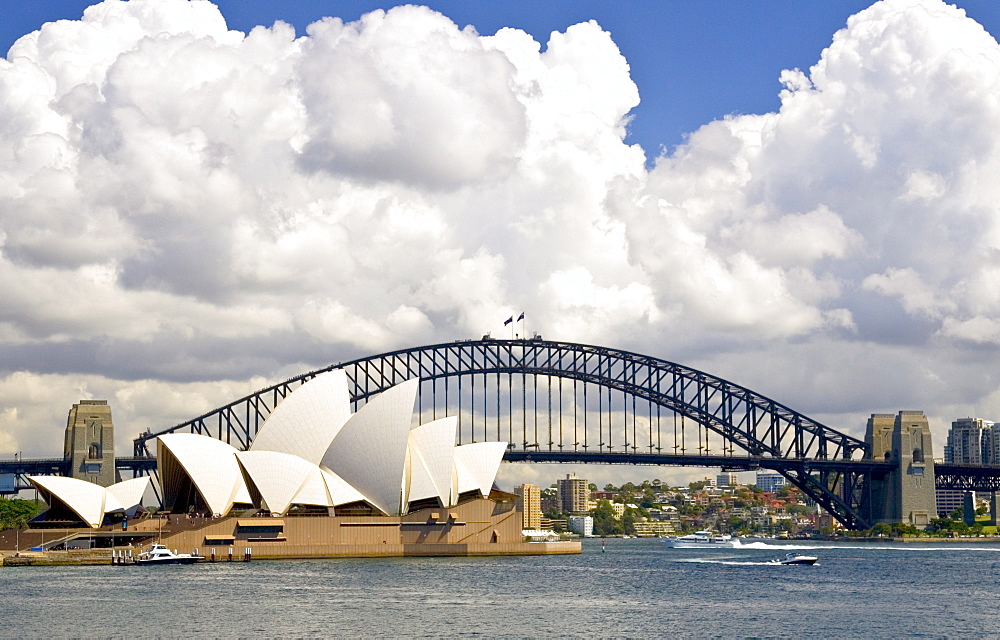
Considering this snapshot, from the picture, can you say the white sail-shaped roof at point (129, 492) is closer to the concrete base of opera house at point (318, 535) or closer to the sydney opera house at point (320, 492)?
the sydney opera house at point (320, 492)

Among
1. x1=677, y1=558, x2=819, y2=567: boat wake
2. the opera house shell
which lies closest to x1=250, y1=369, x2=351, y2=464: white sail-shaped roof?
the opera house shell

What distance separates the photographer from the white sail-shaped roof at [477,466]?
84062 mm

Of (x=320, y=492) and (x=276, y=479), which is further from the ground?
(x=276, y=479)

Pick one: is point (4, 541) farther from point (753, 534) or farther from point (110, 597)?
point (753, 534)

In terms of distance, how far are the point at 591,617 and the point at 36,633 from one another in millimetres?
17044

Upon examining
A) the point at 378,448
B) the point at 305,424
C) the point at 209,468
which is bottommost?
the point at 209,468

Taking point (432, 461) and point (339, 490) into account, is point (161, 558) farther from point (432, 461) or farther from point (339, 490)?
point (432, 461)

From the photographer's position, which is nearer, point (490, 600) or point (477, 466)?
point (490, 600)

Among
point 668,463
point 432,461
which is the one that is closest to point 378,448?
point 432,461

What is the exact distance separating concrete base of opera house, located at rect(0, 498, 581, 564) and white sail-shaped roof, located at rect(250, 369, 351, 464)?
423 centimetres

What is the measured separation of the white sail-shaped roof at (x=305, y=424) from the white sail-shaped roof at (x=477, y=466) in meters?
7.10

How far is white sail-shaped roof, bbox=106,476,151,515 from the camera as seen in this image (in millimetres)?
84438

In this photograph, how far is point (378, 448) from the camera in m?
79.3

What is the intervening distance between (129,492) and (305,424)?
39.0ft
